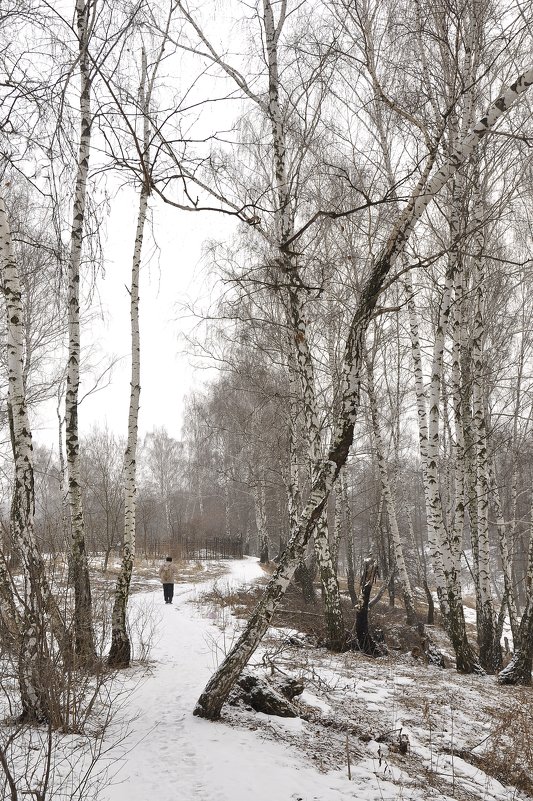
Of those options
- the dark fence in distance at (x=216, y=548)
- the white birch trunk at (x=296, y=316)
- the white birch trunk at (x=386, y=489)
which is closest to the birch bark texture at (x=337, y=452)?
the white birch trunk at (x=296, y=316)

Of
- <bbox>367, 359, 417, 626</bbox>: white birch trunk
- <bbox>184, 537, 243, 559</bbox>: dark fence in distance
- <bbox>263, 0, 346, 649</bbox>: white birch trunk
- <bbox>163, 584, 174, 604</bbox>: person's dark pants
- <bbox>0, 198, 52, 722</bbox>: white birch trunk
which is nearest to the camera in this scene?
<bbox>0, 198, 52, 722</bbox>: white birch trunk

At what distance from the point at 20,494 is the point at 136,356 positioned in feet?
9.22

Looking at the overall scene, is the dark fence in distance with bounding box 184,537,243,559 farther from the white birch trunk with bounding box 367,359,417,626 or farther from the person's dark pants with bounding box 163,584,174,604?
the white birch trunk with bounding box 367,359,417,626

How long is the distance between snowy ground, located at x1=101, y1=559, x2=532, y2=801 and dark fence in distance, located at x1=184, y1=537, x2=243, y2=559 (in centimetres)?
2074

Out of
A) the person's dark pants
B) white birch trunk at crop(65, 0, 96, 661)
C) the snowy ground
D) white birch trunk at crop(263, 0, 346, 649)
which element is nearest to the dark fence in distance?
the person's dark pants

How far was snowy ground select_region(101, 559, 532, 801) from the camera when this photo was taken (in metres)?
3.29

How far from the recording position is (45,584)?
3.11 m

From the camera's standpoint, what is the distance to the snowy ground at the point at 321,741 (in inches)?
130

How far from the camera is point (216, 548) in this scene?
26828 millimetres

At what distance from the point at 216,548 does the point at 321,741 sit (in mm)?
23621

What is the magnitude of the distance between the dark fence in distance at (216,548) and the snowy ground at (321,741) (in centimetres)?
2074

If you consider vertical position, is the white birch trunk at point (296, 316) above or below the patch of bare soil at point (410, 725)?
above

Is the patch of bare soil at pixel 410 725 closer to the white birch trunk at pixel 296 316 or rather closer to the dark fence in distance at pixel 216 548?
the white birch trunk at pixel 296 316

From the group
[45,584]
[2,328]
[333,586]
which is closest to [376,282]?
[45,584]
